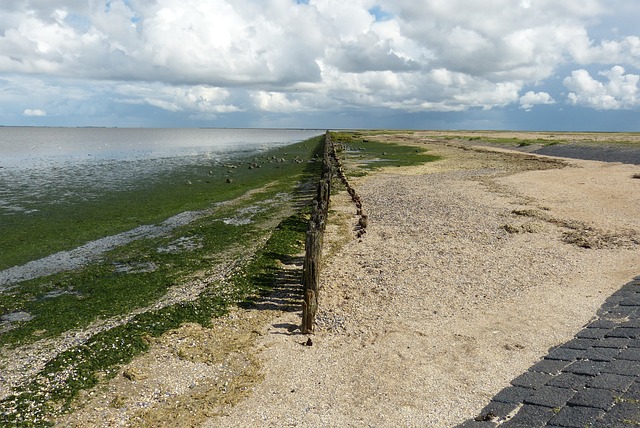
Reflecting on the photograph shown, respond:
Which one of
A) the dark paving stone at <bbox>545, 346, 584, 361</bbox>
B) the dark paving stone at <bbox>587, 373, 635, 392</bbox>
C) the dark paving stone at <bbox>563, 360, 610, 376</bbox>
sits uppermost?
the dark paving stone at <bbox>587, 373, 635, 392</bbox>

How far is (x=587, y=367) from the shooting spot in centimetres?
847

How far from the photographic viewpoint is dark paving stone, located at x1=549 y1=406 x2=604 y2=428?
22.5 feet

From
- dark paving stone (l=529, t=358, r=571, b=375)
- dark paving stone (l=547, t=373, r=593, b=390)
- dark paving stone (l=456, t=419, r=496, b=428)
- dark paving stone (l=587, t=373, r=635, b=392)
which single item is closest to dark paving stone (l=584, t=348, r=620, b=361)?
dark paving stone (l=529, t=358, r=571, b=375)

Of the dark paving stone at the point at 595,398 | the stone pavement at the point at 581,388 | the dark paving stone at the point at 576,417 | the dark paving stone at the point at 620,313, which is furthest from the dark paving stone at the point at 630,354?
the dark paving stone at the point at 576,417

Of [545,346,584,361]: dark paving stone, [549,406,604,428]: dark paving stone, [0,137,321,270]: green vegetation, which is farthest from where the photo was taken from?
[0,137,321,270]: green vegetation

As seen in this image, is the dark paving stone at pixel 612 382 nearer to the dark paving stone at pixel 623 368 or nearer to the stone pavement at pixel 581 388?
the stone pavement at pixel 581 388

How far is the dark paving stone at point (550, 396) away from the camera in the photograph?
7.48 meters

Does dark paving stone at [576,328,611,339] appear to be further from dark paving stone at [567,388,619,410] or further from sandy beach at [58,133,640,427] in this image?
dark paving stone at [567,388,619,410]

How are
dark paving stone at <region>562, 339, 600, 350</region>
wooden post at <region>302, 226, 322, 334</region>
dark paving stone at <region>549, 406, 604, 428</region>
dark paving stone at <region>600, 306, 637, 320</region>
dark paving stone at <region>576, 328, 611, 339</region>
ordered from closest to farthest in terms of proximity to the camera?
1. dark paving stone at <region>549, 406, 604, 428</region>
2. dark paving stone at <region>562, 339, 600, 350</region>
3. dark paving stone at <region>576, 328, 611, 339</region>
4. dark paving stone at <region>600, 306, 637, 320</region>
5. wooden post at <region>302, 226, 322, 334</region>

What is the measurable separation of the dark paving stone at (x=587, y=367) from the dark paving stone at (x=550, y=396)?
759mm

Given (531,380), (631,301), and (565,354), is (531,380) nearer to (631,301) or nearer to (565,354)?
(565,354)

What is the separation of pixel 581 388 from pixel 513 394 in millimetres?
1115

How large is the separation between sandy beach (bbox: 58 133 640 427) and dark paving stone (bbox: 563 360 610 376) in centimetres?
87

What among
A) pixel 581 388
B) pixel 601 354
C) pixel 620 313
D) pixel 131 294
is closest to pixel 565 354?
pixel 601 354
